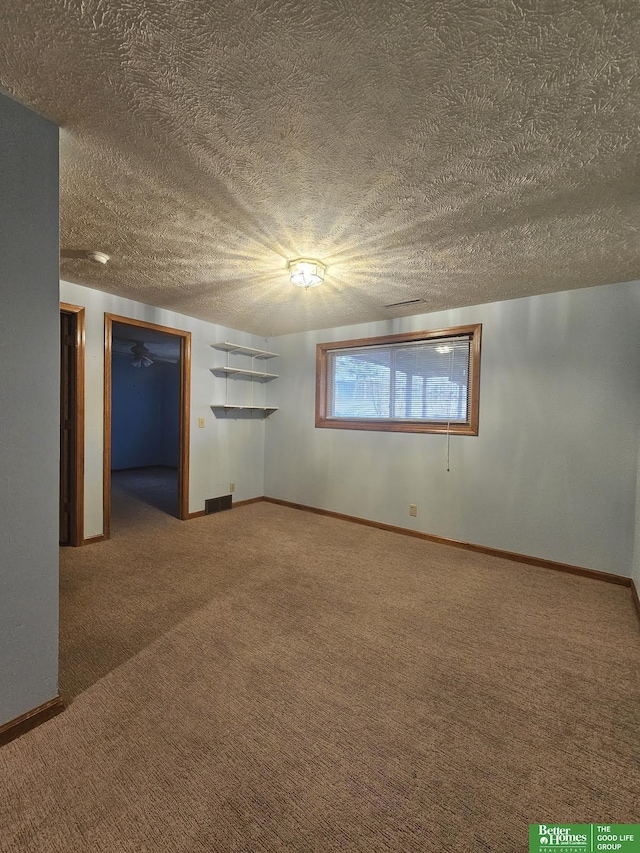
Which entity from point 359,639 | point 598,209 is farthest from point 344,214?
point 359,639

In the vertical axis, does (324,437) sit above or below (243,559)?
above

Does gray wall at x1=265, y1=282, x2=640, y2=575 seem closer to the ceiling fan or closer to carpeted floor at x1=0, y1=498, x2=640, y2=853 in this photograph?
carpeted floor at x1=0, y1=498, x2=640, y2=853

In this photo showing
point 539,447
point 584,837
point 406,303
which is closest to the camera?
point 584,837

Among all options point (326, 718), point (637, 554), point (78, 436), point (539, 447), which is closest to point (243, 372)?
point (78, 436)

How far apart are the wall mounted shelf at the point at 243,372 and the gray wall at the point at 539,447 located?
150cm

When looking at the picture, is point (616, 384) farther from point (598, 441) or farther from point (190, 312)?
point (190, 312)

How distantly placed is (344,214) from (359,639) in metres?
2.36

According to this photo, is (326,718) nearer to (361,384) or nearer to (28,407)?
(28,407)

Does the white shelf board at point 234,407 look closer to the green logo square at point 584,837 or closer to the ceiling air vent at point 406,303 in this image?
the ceiling air vent at point 406,303

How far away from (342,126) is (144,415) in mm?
7987

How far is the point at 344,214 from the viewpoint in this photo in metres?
1.90

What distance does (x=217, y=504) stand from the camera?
4516mm

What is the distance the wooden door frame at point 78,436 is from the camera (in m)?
3.19

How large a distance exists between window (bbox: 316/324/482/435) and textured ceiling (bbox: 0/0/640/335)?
1.22 m
